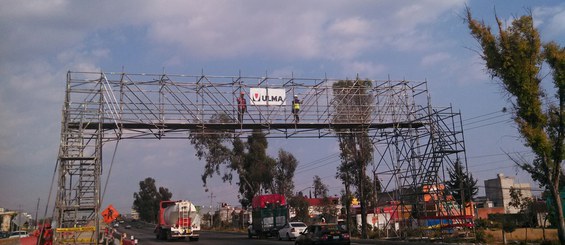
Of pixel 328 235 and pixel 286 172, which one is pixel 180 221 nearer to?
pixel 328 235

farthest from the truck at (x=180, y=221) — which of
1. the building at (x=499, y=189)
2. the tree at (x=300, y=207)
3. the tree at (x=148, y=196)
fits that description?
the tree at (x=148, y=196)

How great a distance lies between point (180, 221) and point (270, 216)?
843 cm

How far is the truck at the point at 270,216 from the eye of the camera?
142 ft

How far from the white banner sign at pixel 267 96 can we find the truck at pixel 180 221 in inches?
492

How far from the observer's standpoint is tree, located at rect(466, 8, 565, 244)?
18094mm

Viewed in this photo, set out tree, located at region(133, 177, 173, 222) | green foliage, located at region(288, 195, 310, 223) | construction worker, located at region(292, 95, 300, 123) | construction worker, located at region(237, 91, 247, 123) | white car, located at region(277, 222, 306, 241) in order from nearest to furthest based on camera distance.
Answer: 1. construction worker, located at region(237, 91, 247, 123)
2. construction worker, located at region(292, 95, 300, 123)
3. white car, located at region(277, 222, 306, 241)
4. green foliage, located at region(288, 195, 310, 223)
5. tree, located at region(133, 177, 173, 222)

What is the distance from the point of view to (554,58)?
1812 centimetres

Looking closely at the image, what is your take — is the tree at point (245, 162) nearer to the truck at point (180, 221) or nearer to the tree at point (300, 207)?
the tree at point (300, 207)

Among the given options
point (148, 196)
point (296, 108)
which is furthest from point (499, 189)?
point (148, 196)

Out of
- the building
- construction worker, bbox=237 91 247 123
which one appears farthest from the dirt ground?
the building

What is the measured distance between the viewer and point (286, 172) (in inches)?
2702

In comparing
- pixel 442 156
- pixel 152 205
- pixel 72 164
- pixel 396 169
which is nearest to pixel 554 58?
pixel 442 156

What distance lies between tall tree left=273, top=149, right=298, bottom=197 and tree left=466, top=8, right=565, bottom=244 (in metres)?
50.3

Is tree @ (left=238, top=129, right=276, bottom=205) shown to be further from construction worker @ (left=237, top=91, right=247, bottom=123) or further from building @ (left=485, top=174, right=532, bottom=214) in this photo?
building @ (left=485, top=174, right=532, bottom=214)
